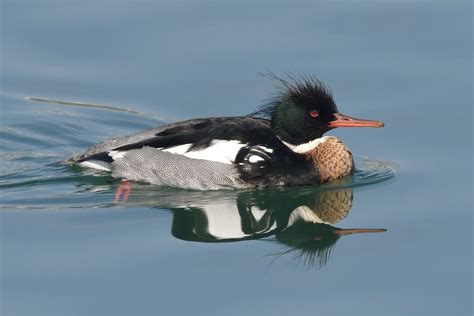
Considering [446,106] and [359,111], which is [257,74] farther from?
[446,106]

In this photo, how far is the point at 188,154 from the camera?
13.8 metres

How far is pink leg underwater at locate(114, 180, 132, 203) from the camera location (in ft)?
43.9

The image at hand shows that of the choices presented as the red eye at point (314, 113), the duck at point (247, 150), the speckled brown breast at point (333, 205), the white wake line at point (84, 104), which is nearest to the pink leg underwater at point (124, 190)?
the duck at point (247, 150)

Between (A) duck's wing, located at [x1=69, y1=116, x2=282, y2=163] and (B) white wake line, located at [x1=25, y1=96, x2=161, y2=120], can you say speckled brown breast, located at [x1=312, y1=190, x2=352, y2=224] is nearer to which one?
(A) duck's wing, located at [x1=69, y1=116, x2=282, y2=163]

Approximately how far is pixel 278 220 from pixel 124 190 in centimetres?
199

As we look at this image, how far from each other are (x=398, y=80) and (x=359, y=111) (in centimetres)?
93

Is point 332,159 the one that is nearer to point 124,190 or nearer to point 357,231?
point 357,231

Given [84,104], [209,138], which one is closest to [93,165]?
[209,138]

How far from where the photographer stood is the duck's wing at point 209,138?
44.8ft

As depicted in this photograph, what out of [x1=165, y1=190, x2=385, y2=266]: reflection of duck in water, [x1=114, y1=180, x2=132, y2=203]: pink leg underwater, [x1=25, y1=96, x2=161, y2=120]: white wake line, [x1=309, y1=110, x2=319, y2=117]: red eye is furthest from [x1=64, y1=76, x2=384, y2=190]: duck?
[x1=25, y1=96, x2=161, y2=120]: white wake line

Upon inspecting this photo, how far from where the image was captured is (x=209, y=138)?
44.8 ft

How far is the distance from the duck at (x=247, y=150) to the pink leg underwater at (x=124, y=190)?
0.41 feet

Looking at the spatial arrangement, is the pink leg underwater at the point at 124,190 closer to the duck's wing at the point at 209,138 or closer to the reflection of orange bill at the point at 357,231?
the duck's wing at the point at 209,138

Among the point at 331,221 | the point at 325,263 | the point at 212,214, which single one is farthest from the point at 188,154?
the point at 325,263
